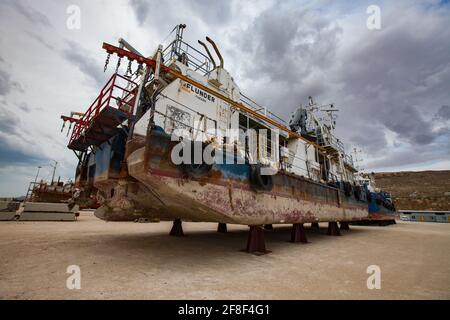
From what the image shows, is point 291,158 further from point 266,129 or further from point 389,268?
point 389,268

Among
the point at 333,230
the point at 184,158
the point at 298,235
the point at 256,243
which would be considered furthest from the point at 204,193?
the point at 333,230

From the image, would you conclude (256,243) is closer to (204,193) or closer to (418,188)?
(204,193)

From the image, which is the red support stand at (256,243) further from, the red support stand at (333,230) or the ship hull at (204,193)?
the red support stand at (333,230)

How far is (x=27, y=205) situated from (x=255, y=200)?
17058mm

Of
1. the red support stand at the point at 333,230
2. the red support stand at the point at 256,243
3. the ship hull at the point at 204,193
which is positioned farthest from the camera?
the red support stand at the point at 333,230

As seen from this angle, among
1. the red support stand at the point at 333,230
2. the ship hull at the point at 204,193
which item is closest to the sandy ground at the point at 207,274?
the ship hull at the point at 204,193

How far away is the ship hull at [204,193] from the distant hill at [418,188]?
40.4 meters

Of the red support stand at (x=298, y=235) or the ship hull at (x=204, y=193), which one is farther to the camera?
the red support stand at (x=298, y=235)

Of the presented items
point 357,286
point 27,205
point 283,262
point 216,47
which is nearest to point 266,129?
point 216,47

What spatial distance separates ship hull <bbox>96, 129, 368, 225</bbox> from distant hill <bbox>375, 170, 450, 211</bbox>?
40.4 m

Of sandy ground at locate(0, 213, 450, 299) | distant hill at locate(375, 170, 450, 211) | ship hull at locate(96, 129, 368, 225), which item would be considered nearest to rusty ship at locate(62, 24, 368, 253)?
ship hull at locate(96, 129, 368, 225)

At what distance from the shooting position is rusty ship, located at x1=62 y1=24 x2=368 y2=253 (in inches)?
164

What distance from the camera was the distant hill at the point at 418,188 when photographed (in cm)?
3438
